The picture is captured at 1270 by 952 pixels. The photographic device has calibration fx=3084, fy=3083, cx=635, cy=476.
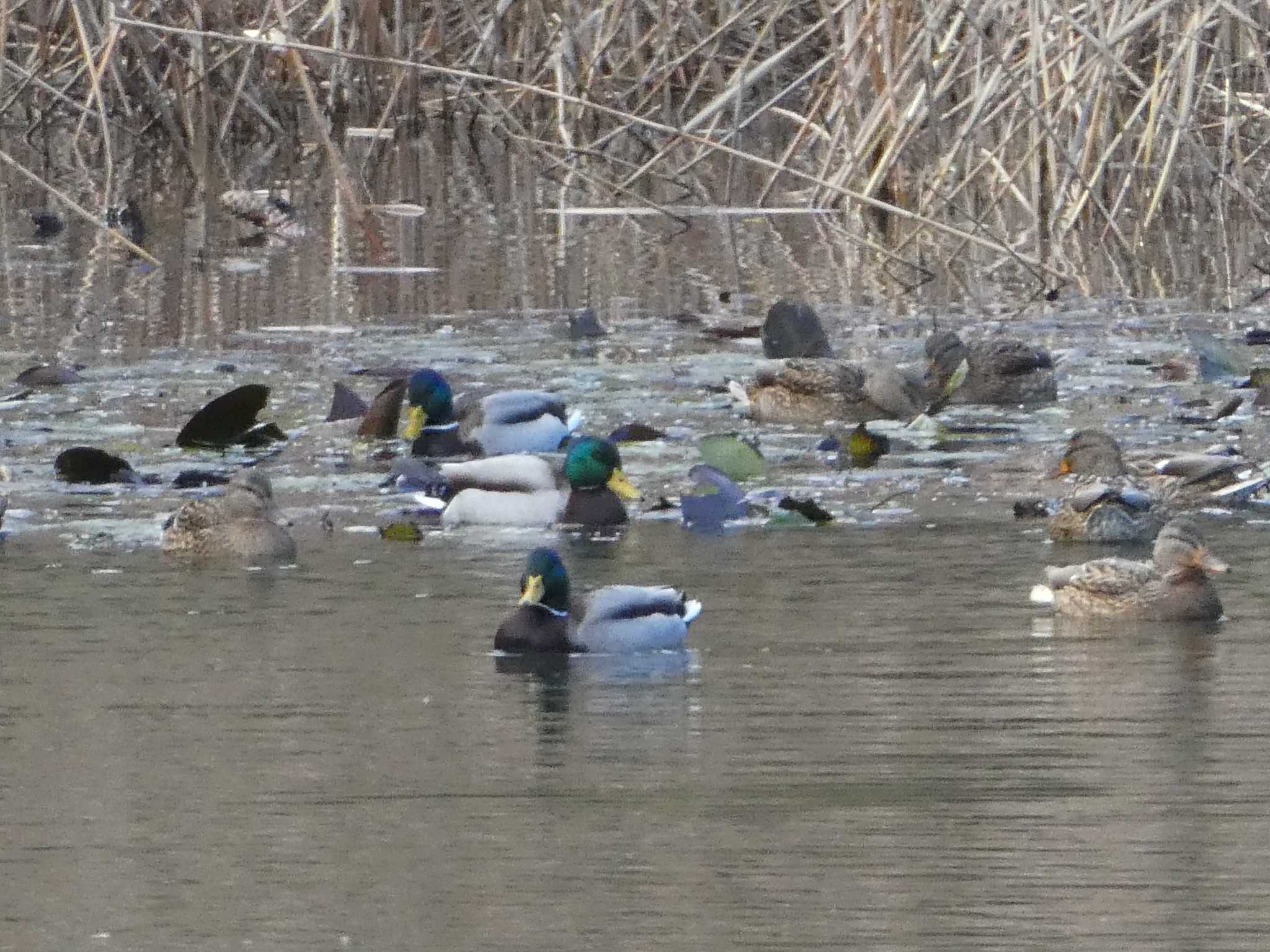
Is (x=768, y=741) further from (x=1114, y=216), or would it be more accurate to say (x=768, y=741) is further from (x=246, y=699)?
(x=1114, y=216)

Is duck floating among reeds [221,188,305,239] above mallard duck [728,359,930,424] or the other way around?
above

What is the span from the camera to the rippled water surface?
12.9 ft

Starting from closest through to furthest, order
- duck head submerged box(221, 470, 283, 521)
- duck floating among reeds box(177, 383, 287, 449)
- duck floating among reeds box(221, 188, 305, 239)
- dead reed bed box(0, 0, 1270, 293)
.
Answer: duck head submerged box(221, 470, 283, 521) < duck floating among reeds box(177, 383, 287, 449) < dead reed bed box(0, 0, 1270, 293) < duck floating among reeds box(221, 188, 305, 239)

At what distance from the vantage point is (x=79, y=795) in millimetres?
4570

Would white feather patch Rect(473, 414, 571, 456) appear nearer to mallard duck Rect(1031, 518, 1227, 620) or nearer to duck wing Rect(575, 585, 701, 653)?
mallard duck Rect(1031, 518, 1227, 620)

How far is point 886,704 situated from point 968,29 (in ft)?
22.6

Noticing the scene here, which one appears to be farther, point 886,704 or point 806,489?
point 806,489

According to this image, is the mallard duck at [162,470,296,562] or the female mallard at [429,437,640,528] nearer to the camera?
the mallard duck at [162,470,296,562]

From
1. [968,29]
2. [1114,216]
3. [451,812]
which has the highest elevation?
[968,29]

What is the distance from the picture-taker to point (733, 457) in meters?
7.92

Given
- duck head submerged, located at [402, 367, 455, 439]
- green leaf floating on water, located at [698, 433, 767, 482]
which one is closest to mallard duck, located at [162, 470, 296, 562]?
green leaf floating on water, located at [698, 433, 767, 482]

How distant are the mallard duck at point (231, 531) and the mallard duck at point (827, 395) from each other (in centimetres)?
227

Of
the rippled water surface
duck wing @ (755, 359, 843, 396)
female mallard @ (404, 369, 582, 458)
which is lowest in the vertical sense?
the rippled water surface

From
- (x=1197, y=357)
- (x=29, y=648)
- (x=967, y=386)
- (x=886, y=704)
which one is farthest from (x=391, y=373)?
(x=886, y=704)
